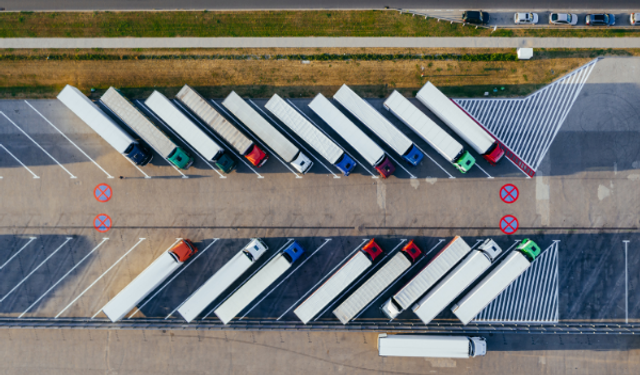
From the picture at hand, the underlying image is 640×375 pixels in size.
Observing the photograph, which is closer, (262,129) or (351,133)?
(351,133)

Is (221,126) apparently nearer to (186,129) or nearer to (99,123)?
(186,129)

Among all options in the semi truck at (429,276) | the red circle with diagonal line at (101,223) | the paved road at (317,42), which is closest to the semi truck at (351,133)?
the paved road at (317,42)

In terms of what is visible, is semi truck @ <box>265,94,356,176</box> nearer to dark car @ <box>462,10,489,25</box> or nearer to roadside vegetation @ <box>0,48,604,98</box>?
roadside vegetation @ <box>0,48,604,98</box>

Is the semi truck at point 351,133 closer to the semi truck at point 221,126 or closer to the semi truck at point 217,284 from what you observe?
the semi truck at point 221,126

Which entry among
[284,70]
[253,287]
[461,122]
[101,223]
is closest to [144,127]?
[101,223]

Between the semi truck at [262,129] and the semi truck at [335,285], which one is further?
the semi truck at [262,129]

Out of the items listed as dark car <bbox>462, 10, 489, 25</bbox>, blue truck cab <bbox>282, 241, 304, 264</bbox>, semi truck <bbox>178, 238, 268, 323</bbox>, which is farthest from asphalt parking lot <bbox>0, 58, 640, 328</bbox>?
dark car <bbox>462, 10, 489, 25</bbox>
